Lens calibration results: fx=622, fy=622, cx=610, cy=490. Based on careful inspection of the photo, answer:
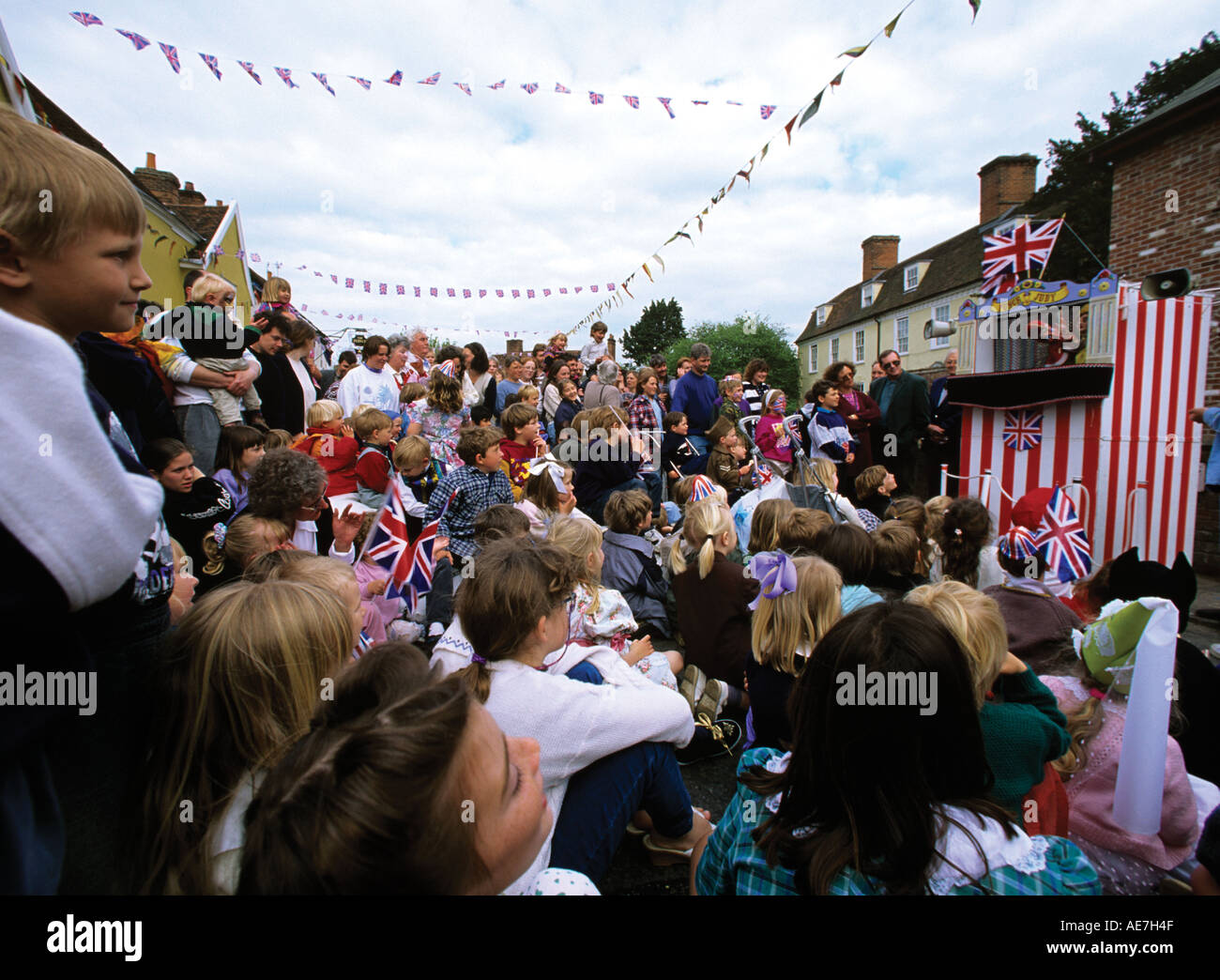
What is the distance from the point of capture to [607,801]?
2039mm

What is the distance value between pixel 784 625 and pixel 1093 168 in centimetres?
2743

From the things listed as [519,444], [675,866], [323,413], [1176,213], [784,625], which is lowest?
[675,866]

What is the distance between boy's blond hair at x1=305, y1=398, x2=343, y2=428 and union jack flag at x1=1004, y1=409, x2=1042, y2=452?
6744 millimetres

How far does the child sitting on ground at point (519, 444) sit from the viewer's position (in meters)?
5.40

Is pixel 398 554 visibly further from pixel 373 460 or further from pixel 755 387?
pixel 755 387

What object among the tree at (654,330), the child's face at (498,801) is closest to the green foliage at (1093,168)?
the child's face at (498,801)

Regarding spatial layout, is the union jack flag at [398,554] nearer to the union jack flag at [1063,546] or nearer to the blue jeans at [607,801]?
the blue jeans at [607,801]

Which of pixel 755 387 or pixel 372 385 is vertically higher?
pixel 755 387

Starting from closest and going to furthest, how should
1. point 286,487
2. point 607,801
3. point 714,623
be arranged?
point 607,801
point 286,487
point 714,623

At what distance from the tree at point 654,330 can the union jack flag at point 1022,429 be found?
57127mm

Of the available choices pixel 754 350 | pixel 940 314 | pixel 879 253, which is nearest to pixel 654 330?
pixel 754 350

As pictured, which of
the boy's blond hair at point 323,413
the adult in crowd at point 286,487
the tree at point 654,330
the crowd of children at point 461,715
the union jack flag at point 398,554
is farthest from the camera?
the tree at point 654,330

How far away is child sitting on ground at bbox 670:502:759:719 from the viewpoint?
11.5 feet
